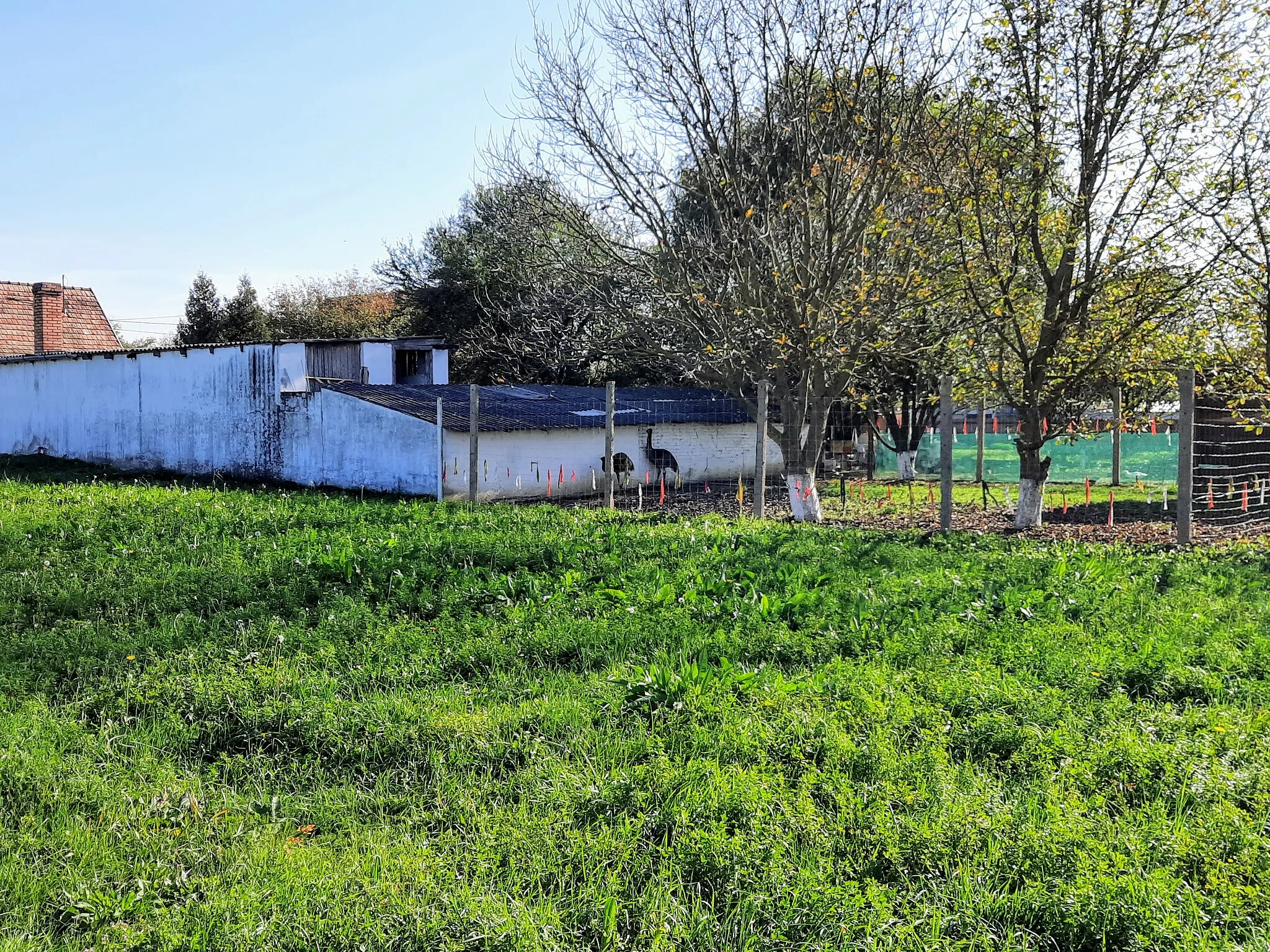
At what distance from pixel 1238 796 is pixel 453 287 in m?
33.2

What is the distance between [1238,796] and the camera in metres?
3.71

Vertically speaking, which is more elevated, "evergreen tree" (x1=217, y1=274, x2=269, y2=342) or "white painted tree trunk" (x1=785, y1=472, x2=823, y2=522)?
"evergreen tree" (x1=217, y1=274, x2=269, y2=342)

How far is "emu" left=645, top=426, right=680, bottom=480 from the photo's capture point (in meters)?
22.4

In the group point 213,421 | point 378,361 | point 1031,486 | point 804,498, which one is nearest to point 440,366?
point 378,361

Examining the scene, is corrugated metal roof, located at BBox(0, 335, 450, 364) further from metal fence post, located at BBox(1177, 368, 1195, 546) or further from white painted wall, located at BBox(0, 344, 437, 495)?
metal fence post, located at BBox(1177, 368, 1195, 546)

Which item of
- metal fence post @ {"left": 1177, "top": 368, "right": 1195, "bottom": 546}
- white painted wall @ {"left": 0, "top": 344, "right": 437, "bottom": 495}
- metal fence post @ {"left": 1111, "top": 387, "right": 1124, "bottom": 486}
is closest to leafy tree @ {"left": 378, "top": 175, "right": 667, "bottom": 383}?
white painted wall @ {"left": 0, "top": 344, "right": 437, "bottom": 495}

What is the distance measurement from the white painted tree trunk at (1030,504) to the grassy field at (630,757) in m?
5.26

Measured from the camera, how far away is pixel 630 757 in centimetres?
416

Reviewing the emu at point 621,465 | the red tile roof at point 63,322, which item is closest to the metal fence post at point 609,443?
the emu at point 621,465

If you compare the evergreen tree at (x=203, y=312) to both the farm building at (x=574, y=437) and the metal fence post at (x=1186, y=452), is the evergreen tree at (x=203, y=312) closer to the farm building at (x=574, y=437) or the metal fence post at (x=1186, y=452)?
the farm building at (x=574, y=437)

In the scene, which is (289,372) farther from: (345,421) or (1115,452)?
(1115,452)

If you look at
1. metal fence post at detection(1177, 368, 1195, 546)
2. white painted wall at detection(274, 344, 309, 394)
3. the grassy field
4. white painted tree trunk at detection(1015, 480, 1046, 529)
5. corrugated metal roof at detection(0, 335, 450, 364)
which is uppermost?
corrugated metal roof at detection(0, 335, 450, 364)

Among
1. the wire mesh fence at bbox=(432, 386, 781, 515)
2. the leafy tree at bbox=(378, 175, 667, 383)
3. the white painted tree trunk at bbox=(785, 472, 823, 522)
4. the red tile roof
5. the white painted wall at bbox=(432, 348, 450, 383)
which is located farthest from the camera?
the red tile roof

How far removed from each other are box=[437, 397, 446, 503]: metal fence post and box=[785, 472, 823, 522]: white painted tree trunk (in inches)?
226
